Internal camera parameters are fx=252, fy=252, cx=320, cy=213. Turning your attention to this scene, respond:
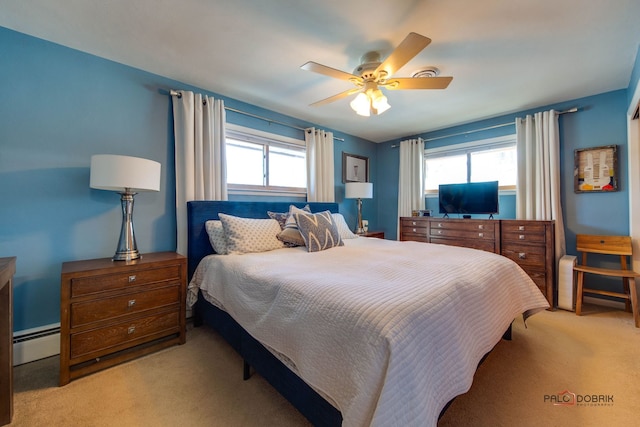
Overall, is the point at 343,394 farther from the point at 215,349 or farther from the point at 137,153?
the point at 137,153

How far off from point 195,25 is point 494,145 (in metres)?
3.88

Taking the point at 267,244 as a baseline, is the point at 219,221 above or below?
above

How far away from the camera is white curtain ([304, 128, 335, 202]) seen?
12.1ft

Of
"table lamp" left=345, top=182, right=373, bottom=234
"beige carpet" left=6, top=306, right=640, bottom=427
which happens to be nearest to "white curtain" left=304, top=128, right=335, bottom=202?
"table lamp" left=345, top=182, right=373, bottom=234

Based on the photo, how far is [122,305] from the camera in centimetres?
181

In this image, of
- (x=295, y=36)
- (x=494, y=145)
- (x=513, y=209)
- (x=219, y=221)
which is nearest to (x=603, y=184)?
(x=513, y=209)

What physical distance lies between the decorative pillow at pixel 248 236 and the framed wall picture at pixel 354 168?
217 centimetres

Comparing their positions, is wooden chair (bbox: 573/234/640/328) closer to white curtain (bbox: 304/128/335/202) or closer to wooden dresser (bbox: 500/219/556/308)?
wooden dresser (bbox: 500/219/556/308)

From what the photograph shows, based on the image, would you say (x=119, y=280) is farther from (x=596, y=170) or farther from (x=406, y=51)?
(x=596, y=170)

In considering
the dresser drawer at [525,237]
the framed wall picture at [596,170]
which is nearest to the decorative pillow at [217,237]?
the dresser drawer at [525,237]

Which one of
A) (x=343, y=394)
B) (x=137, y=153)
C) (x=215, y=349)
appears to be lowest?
(x=215, y=349)

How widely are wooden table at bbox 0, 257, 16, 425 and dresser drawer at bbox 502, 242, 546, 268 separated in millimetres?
4278

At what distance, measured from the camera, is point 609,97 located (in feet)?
9.21

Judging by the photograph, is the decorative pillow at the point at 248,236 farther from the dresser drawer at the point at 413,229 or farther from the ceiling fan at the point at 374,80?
the dresser drawer at the point at 413,229
